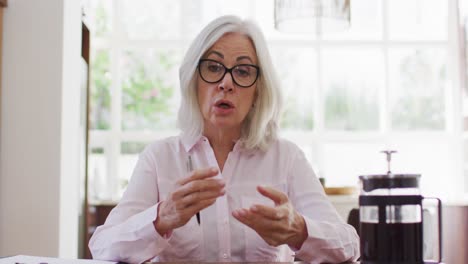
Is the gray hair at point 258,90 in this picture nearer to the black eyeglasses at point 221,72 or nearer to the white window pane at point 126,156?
the black eyeglasses at point 221,72

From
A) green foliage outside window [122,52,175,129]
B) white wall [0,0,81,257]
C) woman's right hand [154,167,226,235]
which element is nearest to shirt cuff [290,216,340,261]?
woman's right hand [154,167,226,235]

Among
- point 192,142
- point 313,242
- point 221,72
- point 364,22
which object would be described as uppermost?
point 364,22

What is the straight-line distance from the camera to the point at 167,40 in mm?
5559

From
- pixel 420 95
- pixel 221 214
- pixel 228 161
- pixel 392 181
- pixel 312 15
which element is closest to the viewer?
pixel 392 181

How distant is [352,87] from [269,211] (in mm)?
4371

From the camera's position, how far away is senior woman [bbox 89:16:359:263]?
1697 millimetres

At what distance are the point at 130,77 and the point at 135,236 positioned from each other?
4.24 metres

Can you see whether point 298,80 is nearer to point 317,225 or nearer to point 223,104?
point 223,104

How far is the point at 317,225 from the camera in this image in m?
1.51

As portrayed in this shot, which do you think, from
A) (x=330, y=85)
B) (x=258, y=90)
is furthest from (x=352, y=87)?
(x=258, y=90)

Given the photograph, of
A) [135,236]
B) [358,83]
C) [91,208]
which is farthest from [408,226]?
[358,83]

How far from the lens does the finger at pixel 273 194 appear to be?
1.31m

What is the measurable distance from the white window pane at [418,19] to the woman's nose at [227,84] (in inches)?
162

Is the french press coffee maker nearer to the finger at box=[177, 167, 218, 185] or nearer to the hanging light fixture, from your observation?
the finger at box=[177, 167, 218, 185]
